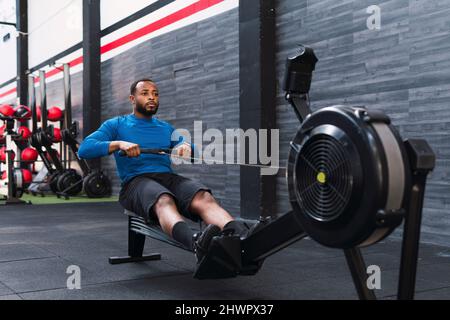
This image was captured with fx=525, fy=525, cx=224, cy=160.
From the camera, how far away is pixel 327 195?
166cm

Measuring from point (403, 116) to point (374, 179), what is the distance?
→ 242 cm

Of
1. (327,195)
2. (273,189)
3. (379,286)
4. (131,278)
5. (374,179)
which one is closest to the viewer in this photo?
(374,179)

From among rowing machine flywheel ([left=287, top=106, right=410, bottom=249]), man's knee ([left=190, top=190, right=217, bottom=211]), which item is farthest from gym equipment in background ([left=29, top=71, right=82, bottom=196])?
rowing machine flywheel ([left=287, top=106, right=410, bottom=249])

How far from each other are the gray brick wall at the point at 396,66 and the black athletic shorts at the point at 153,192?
176 centimetres

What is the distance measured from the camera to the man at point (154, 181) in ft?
7.72

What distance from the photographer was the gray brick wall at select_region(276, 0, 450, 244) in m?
3.48

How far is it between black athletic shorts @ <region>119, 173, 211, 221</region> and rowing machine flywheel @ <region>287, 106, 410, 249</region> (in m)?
0.92

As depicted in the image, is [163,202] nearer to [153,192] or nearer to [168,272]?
[153,192]

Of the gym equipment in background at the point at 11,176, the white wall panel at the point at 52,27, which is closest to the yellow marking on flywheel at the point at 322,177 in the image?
the gym equipment in background at the point at 11,176

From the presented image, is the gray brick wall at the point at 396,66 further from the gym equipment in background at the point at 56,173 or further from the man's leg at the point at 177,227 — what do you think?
the gym equipment in background at the point at 56,173

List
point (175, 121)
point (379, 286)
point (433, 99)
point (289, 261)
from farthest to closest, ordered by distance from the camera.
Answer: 1. point (175, 121)
2. point (433, 99)
3. point (289, 261)
4. point (379, 286)

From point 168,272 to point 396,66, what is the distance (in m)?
2.20
